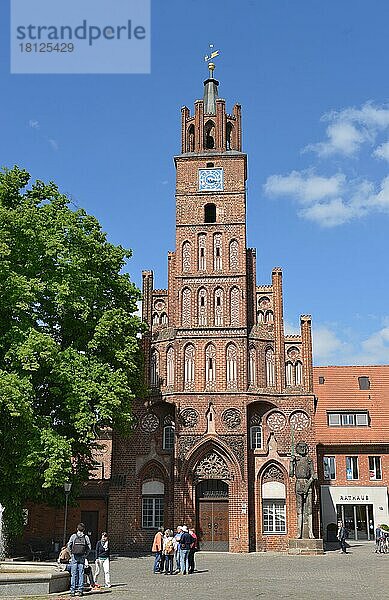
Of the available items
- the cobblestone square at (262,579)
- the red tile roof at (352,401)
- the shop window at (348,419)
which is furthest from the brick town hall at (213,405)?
the shop window at (348,419)

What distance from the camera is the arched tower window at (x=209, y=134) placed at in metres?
43.8

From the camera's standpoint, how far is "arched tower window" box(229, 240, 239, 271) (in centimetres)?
4025

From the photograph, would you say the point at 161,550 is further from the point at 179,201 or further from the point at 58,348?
the point at 179,201

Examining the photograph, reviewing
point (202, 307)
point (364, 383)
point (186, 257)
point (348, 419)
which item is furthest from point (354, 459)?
point (186, 257)

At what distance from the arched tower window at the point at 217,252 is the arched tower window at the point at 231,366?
4571 mm

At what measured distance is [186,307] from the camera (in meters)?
39.8

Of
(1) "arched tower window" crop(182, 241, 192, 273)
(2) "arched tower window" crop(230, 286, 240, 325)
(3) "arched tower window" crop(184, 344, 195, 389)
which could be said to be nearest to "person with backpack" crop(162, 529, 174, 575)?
(3) "arched tower window" crop(184, 344, 195, 389)

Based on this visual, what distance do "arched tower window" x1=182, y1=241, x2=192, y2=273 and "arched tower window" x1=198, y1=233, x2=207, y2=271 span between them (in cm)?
55

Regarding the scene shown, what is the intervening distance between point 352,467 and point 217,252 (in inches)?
645

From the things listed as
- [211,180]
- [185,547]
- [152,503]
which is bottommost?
[185,547]

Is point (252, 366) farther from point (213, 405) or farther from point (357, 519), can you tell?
point (357, 519)

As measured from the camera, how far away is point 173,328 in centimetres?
3966

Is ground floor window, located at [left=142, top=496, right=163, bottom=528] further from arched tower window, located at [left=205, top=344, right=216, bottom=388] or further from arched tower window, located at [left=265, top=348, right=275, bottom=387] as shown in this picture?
arched tower window, located at [left=265, top=348, right=275, bottom=387]

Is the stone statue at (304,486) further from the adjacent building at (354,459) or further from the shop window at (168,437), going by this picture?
the adjacent building at (354,459)
